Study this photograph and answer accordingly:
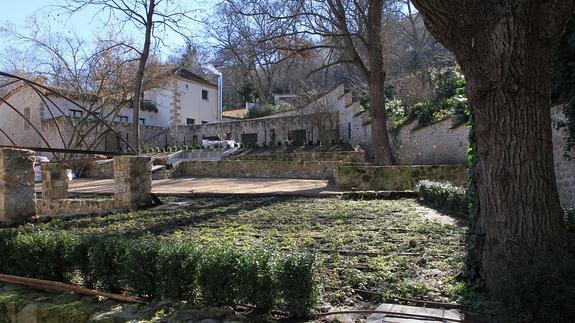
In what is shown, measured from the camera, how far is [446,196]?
28.6 ft

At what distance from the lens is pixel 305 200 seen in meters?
10.9

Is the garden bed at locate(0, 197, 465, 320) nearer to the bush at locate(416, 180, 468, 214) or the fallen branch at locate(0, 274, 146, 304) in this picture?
the bush at locate(416, 180, 468, 214)

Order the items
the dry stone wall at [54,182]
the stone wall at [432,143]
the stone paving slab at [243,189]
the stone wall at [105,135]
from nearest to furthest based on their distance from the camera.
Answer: the dry stone wall at [54,182], the stone paving slab at [243,189], the stone wall at [432,143], the stone wall at [105,135]

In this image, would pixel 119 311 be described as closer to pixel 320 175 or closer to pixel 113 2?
pixel 320 175

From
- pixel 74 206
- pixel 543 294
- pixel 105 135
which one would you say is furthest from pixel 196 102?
pixel 543 294

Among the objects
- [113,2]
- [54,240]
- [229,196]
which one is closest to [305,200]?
[229,196]

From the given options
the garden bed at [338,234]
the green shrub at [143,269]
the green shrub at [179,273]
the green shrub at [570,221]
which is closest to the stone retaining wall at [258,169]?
the garden bed at [338,234]

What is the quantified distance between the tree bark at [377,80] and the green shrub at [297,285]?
45.8 ft

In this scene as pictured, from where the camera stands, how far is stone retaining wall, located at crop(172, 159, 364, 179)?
61.8ft

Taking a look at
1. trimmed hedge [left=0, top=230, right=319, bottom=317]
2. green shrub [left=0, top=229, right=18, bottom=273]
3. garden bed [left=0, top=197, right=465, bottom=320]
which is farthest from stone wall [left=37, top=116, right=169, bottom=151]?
trimmed hedge [left=0, top=230, right=319, bottom=317]

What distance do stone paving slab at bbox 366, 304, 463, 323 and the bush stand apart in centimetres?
488

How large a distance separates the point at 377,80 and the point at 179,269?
14.1 m

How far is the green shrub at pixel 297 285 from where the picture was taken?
3.31 meters

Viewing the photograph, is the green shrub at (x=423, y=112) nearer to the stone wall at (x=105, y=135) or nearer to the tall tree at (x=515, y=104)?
the tall tree at (x=515, y=104)
